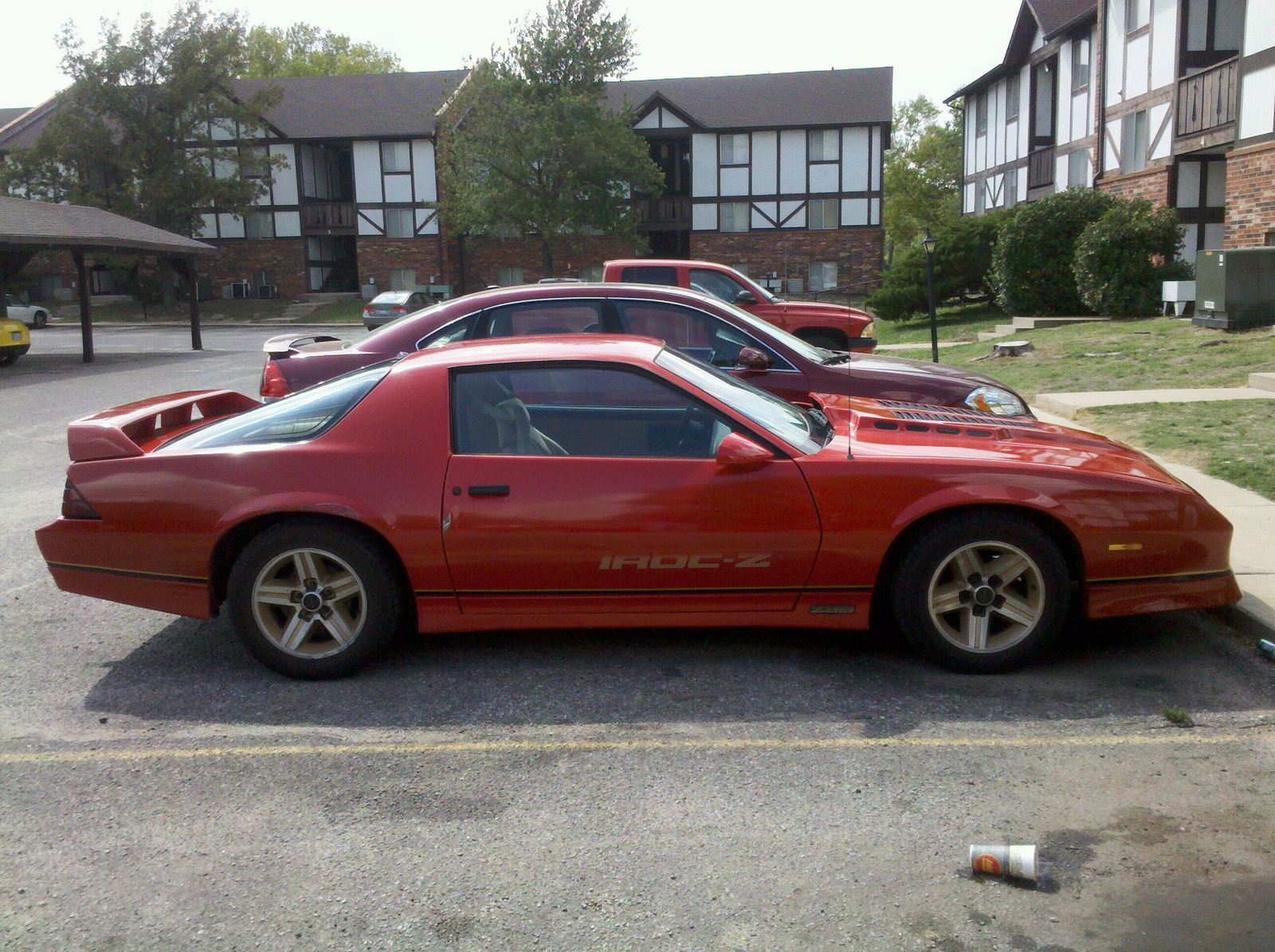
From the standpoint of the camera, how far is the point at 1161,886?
3.29m

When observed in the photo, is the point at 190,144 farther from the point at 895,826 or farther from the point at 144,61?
the point at 895,826

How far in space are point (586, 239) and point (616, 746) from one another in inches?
1724

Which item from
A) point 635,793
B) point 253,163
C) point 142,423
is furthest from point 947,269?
A: point 253,163

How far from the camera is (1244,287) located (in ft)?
54.3

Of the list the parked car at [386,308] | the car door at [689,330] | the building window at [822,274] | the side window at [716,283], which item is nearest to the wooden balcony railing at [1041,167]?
the building window at [822,274]

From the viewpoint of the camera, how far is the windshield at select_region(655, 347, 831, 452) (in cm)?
505

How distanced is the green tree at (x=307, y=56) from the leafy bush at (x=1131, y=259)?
6469 cm

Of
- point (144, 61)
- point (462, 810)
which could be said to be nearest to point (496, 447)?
point (462, 810)

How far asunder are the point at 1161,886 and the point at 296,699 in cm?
333

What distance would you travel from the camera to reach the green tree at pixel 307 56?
78188 millimetres

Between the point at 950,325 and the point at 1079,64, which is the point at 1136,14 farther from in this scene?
the point at 950,325

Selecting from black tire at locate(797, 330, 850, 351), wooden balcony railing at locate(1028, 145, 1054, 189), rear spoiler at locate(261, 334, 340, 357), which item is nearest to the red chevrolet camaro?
rear spoiler at locate(261, 334, 340, 357)

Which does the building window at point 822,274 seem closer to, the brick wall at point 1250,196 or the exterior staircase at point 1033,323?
the exterior staircase at point 1033,323

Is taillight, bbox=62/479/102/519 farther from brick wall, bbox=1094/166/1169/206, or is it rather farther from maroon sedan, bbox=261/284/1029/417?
brick wall, bbox=1094/166/1169/206
